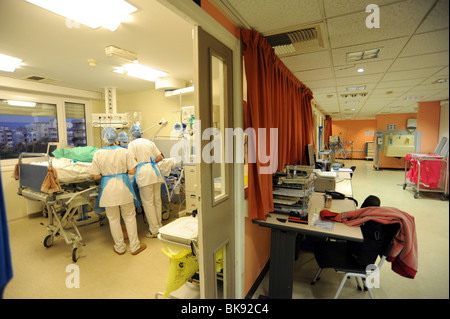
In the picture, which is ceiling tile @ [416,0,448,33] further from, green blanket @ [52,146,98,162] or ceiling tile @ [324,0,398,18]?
green blanket @ [52,146,98,162]

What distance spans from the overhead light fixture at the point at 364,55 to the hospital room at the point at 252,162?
0.09 feet

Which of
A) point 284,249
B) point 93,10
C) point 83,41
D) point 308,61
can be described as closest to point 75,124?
point 83,41

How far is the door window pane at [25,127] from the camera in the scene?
342 centimetres

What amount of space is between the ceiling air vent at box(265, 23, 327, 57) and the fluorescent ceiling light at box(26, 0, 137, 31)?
1.29 meters

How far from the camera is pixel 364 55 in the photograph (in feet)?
6.84

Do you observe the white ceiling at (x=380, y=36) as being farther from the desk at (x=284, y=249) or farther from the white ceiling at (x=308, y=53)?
the desk at (x=284, y=249)

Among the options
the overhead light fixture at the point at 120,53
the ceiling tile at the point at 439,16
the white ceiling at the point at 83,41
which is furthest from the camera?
the overhead light fixture at the point at 120,53

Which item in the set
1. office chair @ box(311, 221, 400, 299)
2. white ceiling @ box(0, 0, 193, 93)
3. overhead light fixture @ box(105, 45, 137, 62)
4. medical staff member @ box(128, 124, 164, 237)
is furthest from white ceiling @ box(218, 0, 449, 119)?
medical staff member @ box(128, 124, 164, 237)

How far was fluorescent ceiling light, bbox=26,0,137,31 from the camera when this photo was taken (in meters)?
1.76

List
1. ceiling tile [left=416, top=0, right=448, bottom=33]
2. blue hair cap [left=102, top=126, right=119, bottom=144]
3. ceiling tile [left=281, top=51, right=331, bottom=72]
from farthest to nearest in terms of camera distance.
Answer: blue hair cap [left=102, top=126, right=119, bottom=144] → ceiling tile [left=281, top=51, right=331, bottom=72] → ceiling tile [left=416, top=0, right=448, bottom=33]

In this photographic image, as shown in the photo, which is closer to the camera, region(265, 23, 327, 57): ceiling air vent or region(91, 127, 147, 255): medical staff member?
region(265, 23, 327, 57): ceiling air vent

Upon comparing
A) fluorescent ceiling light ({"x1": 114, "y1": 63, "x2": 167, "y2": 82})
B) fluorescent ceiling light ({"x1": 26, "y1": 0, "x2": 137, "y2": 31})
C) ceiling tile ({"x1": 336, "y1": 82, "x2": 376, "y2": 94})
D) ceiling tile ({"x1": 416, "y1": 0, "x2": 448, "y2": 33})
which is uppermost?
fluorescent ceiling light ({"x1": 114, "y1": 63, "x2": 167, "y2": 82})

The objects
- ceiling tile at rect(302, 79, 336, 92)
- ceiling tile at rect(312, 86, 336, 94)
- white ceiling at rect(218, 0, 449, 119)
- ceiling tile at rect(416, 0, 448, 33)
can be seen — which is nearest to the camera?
ceiling tile at rect(416, 0, 448, 33)

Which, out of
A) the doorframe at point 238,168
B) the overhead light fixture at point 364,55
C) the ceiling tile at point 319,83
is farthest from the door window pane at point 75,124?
the overhead light fixture at point 364,55
